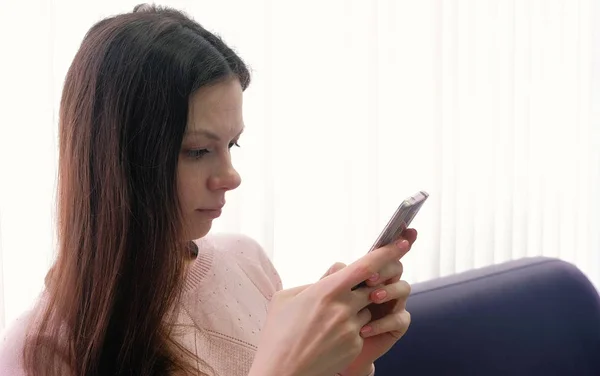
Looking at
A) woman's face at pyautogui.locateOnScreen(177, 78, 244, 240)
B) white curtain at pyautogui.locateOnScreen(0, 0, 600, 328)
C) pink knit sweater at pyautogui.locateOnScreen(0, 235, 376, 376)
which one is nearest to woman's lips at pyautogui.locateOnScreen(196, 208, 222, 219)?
woman's face at pyautogui.locateOnScreen(177, 78, 244, 240)

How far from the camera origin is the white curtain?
133cm

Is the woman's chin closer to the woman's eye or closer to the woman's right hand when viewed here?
the woman's eye

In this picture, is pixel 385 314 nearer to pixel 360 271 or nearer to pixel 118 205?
pixel 360 271

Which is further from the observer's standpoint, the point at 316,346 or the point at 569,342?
the point at 569,342

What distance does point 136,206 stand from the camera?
34.4 inches

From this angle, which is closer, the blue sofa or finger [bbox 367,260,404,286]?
finger [bbox 367,260,404,286]

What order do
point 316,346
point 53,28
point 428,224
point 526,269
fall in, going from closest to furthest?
point 316,346
point 53,28
point 526,269
point 428,224

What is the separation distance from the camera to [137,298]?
2.86 feet

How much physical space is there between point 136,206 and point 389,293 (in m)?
0.34

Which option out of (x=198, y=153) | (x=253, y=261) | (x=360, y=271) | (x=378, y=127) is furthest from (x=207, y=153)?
(x=378, y=127)

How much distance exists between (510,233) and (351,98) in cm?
80

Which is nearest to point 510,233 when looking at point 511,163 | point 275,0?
point 511,163

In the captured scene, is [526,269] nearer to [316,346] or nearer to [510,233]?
[510,233]

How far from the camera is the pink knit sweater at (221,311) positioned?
101 cm
